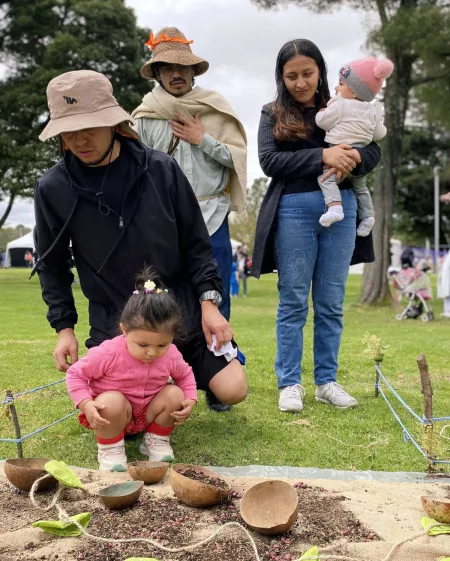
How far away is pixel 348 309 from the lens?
13375 mm

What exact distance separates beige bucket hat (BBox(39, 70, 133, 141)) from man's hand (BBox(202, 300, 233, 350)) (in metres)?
0.88

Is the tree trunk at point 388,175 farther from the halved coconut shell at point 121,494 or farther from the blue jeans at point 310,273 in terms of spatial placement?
the halved coconut shell at point 121,494

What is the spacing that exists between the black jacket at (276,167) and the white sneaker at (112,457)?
4.37 ft

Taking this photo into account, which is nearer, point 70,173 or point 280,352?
point 70,173

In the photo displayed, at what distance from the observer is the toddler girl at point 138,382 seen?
2.53 metres

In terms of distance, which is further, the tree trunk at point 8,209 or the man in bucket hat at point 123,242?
the tree trunk at point 8,209

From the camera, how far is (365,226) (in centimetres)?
373

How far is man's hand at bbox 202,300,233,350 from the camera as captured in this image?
9.27ft

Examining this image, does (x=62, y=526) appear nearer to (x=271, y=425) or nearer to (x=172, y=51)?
(x=271, y=425)

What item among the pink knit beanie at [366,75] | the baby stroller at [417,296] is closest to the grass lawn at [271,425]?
the pink knit beanie at [366,75]

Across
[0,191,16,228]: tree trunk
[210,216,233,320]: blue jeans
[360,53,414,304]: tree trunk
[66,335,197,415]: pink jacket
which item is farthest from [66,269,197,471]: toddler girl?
[0,191,16,228]: tree trunk

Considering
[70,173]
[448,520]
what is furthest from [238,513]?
[70,173]

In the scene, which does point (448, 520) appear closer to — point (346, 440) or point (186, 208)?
point (346, 440)

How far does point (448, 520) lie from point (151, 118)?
253 cm
